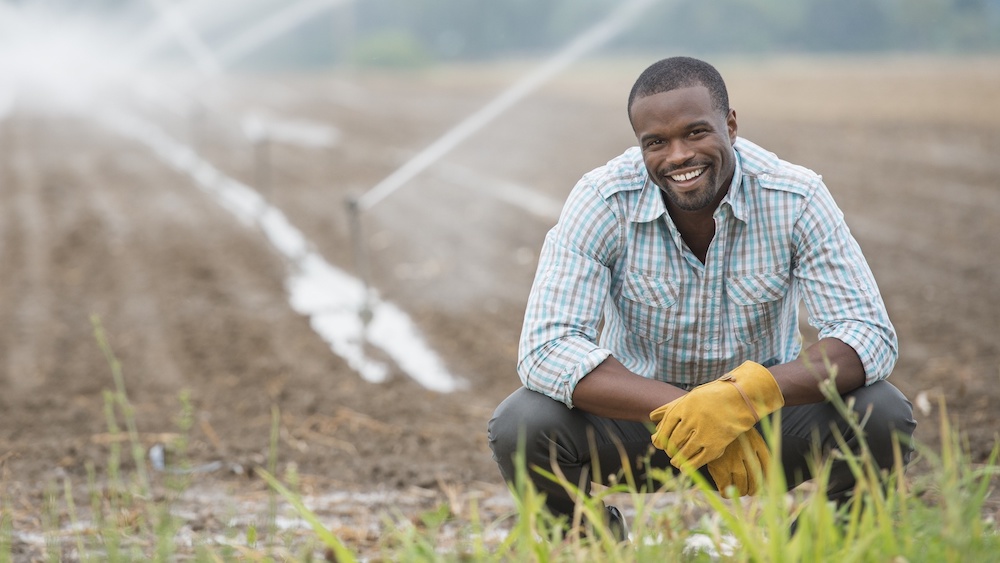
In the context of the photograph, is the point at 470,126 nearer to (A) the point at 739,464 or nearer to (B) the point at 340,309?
(B) the point at 340,309

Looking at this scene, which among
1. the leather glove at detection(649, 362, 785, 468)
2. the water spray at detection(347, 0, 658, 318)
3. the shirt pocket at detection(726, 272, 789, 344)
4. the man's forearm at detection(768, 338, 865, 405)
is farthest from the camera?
the water spray at detection(347, 0, 658, 318)

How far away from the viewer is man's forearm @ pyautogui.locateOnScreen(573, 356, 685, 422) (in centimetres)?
269

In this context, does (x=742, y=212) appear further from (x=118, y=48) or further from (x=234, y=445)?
(x=118, y=48)

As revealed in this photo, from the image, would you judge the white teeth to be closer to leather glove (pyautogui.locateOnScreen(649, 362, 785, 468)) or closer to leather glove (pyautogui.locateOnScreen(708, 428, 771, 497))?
leather glove (pyautogui.locateOnScreen(649, 362, 785, 468))

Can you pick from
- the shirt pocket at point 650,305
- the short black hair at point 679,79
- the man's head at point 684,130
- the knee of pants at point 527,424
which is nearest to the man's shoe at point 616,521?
the knee of pants at point 527,424

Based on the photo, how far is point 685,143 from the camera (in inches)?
110

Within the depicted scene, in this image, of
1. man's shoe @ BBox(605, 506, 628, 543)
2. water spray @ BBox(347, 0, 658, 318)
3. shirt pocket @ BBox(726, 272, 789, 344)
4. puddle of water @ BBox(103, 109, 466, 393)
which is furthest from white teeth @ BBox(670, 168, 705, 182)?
water spray @ BBox(347, 0, 658, 318)

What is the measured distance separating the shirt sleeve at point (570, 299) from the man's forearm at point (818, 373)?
43 cm

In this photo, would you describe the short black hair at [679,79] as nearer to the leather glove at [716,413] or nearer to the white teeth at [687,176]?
the white teeth at [687,176]

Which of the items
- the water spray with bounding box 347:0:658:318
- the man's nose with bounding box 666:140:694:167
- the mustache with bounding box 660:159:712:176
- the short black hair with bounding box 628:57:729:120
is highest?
the water spray with bounding box 347:0:658:318

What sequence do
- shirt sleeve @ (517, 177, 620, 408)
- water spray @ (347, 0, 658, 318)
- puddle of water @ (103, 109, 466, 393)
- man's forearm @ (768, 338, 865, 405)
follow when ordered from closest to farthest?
1. man's forearm @ (768, 338, 865, 405)
2. shirt sleeve @ (517, 177, 620, 408)
3. puddle of water @ (103, 109, 466, 393)
4. water spray @ (347, 0, 658, 318)

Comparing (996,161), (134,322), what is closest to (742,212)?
(134,322)

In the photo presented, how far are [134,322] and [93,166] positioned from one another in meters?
7.00

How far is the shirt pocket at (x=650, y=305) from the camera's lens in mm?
2912
